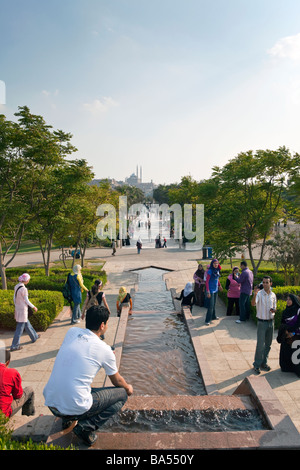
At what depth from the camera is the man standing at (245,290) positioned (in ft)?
29.9

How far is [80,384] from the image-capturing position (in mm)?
3307

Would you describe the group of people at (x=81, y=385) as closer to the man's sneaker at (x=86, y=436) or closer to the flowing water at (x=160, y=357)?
the man's sneaker at (x=86, y=436)

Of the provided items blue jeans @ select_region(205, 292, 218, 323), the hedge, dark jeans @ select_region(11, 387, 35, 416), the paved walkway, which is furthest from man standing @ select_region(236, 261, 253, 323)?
dark jeans @ select_region(11, 387, 35, 416)

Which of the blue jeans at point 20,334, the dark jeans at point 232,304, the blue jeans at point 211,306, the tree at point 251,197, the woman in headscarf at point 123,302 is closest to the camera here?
the blue jeans at point 20,334

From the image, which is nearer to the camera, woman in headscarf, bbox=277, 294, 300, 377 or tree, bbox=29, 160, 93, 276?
woman in headscarf, bbox=277, 294, 300, 377

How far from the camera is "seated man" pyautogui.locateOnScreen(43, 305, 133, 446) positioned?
3.30 meters

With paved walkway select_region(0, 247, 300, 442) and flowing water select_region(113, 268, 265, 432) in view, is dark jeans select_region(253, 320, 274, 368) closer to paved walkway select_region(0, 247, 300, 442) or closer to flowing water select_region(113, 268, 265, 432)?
paved walkway select_region(0, 247, 300, 442)

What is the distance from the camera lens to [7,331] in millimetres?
9016

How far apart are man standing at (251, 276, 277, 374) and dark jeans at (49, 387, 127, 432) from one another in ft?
12.0

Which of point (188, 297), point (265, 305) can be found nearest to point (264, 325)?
point (265, 305)

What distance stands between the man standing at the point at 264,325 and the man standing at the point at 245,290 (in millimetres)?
2469

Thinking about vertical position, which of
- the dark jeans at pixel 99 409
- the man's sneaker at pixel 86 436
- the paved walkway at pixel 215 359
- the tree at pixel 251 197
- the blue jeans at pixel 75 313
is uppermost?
the tree at pixel 251 197

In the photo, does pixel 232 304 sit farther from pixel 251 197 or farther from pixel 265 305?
pixel 251 197

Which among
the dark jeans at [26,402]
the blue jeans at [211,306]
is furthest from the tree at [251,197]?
the dark jeans at [26,402]
